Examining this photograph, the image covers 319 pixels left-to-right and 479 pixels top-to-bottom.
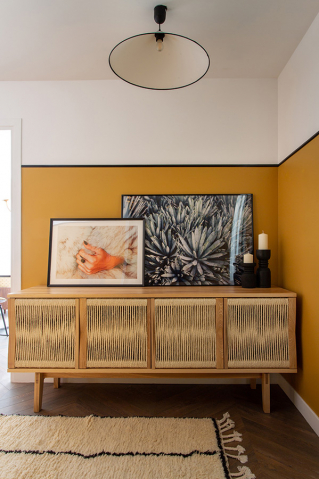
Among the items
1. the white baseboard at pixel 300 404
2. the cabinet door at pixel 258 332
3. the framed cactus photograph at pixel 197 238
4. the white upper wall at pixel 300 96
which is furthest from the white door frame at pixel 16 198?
the white baseboard at pixel 300 404

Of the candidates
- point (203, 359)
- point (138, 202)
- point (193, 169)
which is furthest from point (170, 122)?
point (203, 359)

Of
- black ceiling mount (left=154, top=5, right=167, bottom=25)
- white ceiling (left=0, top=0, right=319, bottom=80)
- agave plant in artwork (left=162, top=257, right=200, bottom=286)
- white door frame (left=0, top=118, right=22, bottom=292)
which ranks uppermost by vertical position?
white ceiling (left=0, top=0, right=319, bottom=80)

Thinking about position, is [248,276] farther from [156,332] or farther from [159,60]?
[159,60]

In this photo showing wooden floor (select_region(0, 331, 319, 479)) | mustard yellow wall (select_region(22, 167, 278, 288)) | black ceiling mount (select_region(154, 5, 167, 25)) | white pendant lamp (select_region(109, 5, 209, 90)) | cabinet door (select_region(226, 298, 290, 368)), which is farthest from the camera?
mustard yellow wall (select_region(22, 167, 278, 288))

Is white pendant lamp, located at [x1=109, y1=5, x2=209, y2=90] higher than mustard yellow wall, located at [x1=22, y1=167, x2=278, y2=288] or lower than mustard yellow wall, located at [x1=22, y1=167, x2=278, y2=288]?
higher

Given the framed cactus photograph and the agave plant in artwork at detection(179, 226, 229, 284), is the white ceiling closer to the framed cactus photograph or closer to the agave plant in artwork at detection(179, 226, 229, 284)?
the framed cactus photograph

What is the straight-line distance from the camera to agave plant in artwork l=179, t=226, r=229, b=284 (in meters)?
2.54

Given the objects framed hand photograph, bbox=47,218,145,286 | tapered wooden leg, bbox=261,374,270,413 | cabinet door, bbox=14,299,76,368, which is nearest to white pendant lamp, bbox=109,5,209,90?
framed hand photograph, bbox=47,218,145,286

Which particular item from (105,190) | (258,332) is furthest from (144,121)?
(258,332)

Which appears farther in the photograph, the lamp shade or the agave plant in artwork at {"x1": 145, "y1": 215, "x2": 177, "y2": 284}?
the agave plant in artwork at {"x1": 145, "y1": 215, "x2": 177, "y2": 284}

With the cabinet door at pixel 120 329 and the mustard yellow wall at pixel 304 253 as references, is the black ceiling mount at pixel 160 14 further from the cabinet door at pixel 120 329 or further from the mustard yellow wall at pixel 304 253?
the cabinet door at pixel 120 329

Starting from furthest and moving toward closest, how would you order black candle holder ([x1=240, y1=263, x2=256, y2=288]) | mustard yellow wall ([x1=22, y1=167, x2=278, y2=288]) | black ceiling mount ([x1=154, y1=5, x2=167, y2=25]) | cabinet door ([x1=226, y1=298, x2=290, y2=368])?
mustard yellow wall ([x1=22, y1=167, x2=278, y2=288]) < black candle holder ([x1=240, y1=263, x2=256, y2=288]) < cabinet door ([x1=226, y1=298, x2=290, y2=368]) < black ceiling mount ([x1=154, y1=5, x2=167, y2=25])

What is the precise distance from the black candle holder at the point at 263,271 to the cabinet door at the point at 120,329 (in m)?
0.90

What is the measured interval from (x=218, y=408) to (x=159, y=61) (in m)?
2.21
